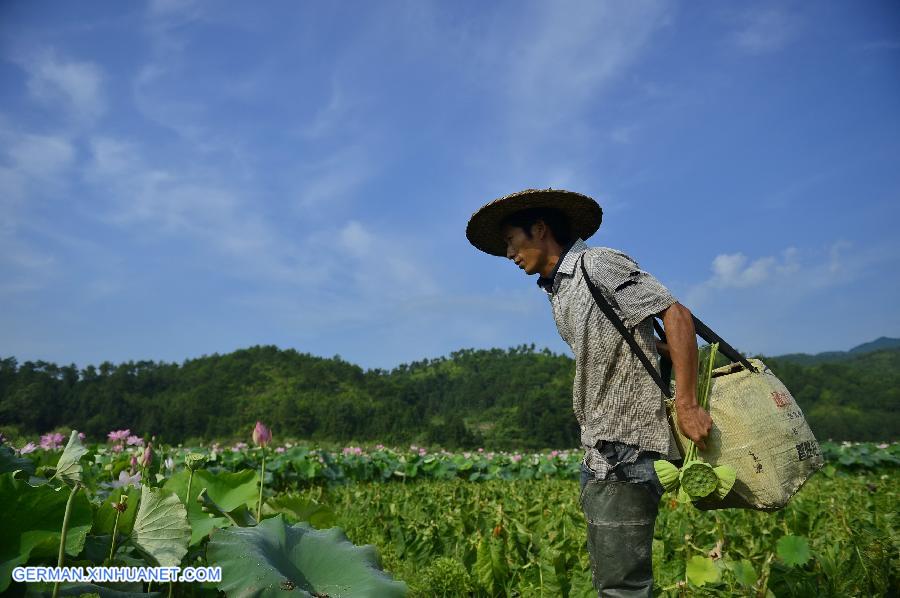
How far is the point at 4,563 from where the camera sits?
120cm

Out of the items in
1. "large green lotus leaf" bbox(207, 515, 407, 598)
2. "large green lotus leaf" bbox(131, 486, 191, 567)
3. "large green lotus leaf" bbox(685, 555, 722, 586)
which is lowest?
"large green lotus leaf" bbox(685, 555, 722, 586)

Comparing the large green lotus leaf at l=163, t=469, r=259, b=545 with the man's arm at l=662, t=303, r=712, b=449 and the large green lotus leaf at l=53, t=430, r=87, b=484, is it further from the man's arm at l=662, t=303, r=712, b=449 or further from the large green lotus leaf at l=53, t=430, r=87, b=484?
the man's arm at l=662, t=303, r=712, b=449

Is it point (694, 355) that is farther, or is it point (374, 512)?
point (374, 512)

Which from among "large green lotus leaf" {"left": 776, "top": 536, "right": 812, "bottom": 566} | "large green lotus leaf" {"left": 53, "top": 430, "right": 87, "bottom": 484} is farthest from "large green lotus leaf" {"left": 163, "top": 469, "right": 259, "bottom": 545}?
"large green lotus leaf" {"left": 776, "top": 536, "right": 812, "bottom": 566}

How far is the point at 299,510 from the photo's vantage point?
8.64 feet

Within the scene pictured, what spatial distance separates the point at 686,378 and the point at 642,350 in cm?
19

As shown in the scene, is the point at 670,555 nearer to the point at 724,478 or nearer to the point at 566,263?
the point at 724,478

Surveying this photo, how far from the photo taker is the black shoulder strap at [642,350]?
1.98m

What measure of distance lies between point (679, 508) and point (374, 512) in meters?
2.53

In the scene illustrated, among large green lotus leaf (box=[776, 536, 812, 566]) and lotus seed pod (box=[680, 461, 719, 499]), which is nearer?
lotus seed pod (box=[680, 461, 719, 499])

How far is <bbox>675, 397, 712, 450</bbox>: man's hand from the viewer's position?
1.87 m

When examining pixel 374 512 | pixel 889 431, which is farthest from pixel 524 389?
pixel 374 512

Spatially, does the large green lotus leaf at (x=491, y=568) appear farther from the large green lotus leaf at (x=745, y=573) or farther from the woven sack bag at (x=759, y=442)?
the woven sack bag at (x=759, y=442)

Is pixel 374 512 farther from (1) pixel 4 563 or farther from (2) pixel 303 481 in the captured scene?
(2) pixel 303 481
